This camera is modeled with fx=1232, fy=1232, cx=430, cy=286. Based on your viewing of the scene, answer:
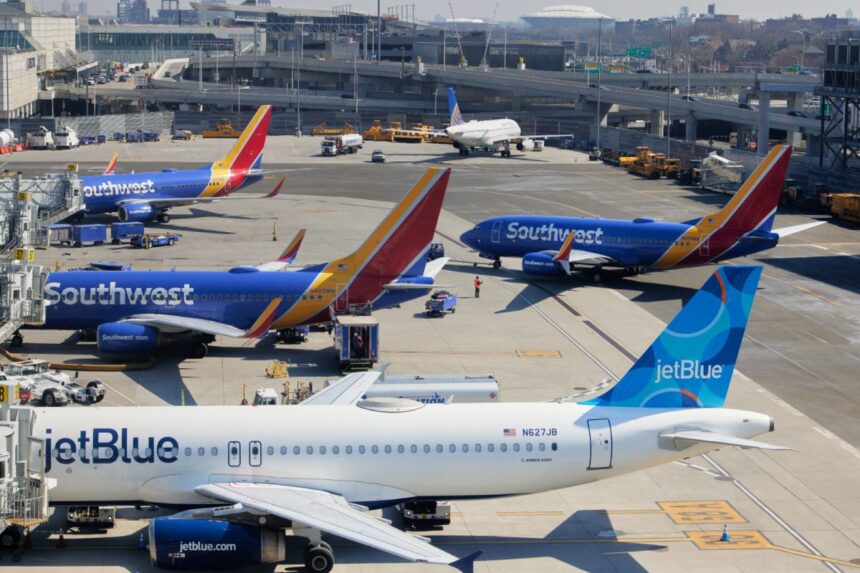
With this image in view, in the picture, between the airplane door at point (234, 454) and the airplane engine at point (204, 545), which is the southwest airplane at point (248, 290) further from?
the airplane engine at point (204, 545)

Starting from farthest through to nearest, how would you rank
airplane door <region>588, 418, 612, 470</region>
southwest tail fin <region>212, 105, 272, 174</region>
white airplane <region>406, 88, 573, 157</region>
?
1. white airplane <region>406, 88, 573, 157</region>
2. southwest tail fin <region>212, 105, 272, 174</region>
3. airplane door <region>588, 418, 612, 470</region>

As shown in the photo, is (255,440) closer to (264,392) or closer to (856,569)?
(264,392)

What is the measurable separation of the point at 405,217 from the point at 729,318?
2512cm

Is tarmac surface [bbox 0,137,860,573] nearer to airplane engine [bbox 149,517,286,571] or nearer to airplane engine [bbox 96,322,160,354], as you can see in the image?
airplane engine [bbox 96,322,160,354]

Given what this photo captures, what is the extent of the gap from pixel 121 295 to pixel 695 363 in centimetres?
3222

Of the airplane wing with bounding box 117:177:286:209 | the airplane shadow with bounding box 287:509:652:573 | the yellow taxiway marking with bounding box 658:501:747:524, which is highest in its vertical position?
the airplane wing with bounding box 117:177:286:209

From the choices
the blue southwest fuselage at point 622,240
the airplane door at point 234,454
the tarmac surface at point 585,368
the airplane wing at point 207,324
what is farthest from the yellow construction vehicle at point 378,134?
the airplane door at point 234,454

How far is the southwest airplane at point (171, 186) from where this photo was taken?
102688 mm

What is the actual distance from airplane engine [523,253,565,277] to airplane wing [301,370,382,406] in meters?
36.9

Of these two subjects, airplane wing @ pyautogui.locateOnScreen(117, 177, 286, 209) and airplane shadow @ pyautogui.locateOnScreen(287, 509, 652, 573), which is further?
airplane wing @ pyautogui.locateOnScreen(117, 177, 286, 209)

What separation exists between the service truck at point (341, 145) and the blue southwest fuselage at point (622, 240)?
80.0 m

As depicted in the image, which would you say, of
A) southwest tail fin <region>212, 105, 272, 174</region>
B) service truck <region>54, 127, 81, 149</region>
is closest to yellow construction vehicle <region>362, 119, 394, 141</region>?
service truck <region>54, 127, 81, 149</region>

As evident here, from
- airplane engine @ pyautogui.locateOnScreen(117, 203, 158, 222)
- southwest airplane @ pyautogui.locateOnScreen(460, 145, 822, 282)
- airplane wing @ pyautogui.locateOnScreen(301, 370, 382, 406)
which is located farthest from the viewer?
airplane engine @ pyautogui.locateOnScreen(117, 203, 158, 222)

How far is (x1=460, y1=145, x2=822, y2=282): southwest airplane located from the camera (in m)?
80.3
